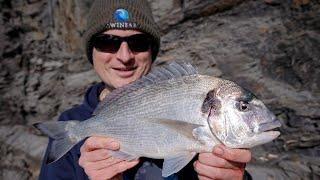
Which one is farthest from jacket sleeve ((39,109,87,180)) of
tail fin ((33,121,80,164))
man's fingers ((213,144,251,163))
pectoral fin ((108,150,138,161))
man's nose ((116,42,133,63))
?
man's fingers ((213,144,251,163))

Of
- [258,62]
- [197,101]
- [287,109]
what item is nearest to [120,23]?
[197,101]

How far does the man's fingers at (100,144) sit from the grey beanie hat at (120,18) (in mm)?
1032

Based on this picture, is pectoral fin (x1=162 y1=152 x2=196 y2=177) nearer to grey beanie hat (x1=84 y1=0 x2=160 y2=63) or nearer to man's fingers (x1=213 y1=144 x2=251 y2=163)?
man's fingers (x1=213 y1=144 x2=251 y2=163)

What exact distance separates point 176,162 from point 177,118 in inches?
9.8

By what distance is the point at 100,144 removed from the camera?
246 cm

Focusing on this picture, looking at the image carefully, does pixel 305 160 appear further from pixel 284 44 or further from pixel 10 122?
pixel 10 122

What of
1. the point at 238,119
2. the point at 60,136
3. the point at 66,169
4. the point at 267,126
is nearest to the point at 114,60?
the point at 60,136

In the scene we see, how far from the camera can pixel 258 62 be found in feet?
17.2

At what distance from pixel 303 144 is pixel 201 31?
8.01ft

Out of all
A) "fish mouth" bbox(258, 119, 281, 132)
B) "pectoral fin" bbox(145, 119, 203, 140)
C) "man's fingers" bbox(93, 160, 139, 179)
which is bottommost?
"man's fingers" bbox(93, 160, 139, 179)

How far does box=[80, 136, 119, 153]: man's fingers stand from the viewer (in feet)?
8.05

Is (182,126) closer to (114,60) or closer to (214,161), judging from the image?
(214,161)

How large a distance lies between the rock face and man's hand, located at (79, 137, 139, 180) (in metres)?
1.94

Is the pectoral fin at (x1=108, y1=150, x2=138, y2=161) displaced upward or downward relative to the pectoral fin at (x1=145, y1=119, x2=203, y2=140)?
downward
